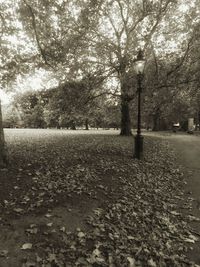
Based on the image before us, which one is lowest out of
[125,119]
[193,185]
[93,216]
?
[193,185]

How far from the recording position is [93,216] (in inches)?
245

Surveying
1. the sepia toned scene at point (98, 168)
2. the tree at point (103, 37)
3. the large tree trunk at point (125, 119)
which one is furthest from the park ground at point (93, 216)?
the large tree trunk at point (125, 119)

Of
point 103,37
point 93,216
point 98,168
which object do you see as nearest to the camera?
point 93,216

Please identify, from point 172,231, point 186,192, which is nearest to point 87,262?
point 172,231

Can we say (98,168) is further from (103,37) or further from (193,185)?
(103,37)

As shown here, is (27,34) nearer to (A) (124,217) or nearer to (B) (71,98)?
(B) (71,98)

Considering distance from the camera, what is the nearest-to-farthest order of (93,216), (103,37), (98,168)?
(93,216) → (98,168) → (103,37)

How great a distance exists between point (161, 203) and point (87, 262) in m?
3.96

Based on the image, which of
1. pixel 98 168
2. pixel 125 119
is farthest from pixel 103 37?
pixel 98 168

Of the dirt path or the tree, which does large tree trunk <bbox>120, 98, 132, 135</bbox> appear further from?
the dirt path

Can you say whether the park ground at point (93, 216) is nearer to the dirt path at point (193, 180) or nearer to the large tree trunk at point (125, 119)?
the dirt path at point (193, 180)

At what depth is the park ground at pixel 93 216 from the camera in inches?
190

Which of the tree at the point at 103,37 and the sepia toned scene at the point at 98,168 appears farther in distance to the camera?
the tree at the point at 103,37

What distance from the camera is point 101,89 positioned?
78.9 ft
